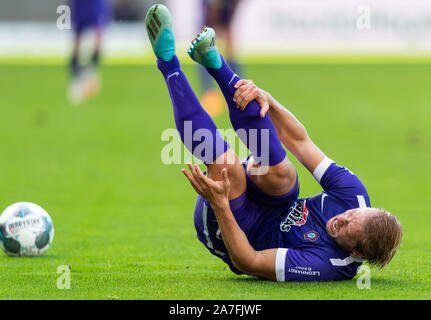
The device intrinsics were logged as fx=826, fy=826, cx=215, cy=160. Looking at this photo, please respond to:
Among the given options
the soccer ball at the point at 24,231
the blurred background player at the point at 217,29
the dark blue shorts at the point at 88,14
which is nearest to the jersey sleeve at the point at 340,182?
the soccer ball at the point at 24,231

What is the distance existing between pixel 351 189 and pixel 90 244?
2348mm

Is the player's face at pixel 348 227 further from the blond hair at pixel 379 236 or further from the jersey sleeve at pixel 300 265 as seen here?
the jersey sleeve at pixel 300 265

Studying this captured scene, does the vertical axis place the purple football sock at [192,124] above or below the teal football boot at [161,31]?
below

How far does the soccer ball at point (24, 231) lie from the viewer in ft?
18.9

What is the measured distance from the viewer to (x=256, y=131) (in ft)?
15.9

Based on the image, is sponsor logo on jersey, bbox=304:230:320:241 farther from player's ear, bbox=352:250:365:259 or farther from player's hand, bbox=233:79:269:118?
player's hand, bbox=233:79:269:118

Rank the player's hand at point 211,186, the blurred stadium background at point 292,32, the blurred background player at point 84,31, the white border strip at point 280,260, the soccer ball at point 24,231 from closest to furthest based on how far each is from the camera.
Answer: the player's hand at point 211,186, the white border strip at point 280,260, the soccer ball at point 24,231, the blurred background player at point 84,31, the blurred stadium background at point 292,32

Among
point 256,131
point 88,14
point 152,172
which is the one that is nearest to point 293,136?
point 256,131

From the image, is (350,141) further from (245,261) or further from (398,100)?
(245,261)

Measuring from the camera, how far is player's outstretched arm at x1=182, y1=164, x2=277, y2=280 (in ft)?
14.7

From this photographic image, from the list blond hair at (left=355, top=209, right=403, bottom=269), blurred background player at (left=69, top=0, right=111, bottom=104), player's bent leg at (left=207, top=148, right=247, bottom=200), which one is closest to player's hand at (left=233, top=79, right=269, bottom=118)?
player's bent leg at (left=207, top=148, right=247, bottom=200)

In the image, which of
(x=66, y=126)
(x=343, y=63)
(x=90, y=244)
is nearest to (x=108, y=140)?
(x=66, y=126)

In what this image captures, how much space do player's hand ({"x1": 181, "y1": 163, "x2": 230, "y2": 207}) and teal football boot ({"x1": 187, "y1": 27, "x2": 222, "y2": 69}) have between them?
0.79 metres

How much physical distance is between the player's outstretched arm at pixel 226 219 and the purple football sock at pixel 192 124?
20cm
